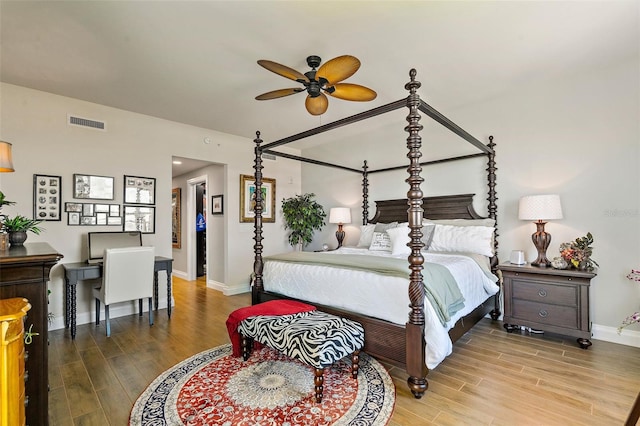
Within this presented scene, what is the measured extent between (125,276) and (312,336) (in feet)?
8.09

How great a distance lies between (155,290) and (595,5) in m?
5.32

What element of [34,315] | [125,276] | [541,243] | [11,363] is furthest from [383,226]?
[11,363]

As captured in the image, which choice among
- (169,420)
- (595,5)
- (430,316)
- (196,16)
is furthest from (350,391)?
(595,5)

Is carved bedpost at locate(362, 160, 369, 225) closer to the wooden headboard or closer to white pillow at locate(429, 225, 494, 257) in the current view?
the wooden headboard

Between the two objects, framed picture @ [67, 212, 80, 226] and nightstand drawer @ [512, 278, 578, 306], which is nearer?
nightstand drawer @ [512, 278, 578, 306]

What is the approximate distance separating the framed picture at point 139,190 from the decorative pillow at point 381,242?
10.2 feet

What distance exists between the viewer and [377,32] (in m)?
2.41

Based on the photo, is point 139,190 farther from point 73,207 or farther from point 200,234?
point 200,234

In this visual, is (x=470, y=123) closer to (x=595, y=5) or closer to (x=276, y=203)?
(x=595, y=5)

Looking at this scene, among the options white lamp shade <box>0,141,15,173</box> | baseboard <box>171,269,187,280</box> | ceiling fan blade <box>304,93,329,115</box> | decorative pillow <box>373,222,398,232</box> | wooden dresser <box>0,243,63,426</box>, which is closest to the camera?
wooden dresser <box>0,243,63,426</box>

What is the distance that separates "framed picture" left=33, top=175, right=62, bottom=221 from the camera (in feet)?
11.2

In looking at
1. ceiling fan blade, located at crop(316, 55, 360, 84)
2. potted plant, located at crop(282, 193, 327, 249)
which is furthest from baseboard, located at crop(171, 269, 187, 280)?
ceiling fan blade, located at crop(316, 55, 360, 84)

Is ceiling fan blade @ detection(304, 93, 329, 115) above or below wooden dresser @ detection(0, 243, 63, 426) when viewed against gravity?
above

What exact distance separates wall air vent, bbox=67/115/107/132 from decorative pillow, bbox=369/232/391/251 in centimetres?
375
